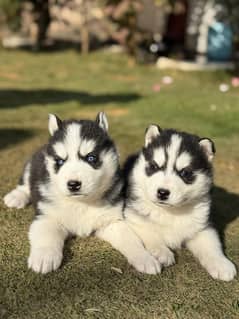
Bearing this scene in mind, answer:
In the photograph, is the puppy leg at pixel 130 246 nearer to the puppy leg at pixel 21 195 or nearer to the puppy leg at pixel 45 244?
the puppy leg at pixel 45 244

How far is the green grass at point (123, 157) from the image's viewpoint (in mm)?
3244

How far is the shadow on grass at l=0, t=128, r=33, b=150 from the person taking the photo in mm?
6694

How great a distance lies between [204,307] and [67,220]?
4.01ft

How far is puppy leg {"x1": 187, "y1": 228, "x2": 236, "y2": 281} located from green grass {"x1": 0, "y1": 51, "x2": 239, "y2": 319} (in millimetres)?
58

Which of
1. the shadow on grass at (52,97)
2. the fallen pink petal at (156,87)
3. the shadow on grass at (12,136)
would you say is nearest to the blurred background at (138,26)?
the fallen pink petal at (156,87)

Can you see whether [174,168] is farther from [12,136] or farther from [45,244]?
[12,136]

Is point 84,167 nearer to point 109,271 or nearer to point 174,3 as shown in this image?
point 109,271

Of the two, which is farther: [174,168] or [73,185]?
[174,168]

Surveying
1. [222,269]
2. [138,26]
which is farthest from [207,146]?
[138,26]

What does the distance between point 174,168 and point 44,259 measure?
1.12 metres

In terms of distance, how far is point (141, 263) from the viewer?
11.9 feet

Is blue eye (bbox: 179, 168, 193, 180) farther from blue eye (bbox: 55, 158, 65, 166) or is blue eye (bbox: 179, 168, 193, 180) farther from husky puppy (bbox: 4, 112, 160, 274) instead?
blue eye (bbox: 55, 158, 65, 166)

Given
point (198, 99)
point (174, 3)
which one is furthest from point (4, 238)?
point (174, 3)

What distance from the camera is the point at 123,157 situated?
21.1ft
